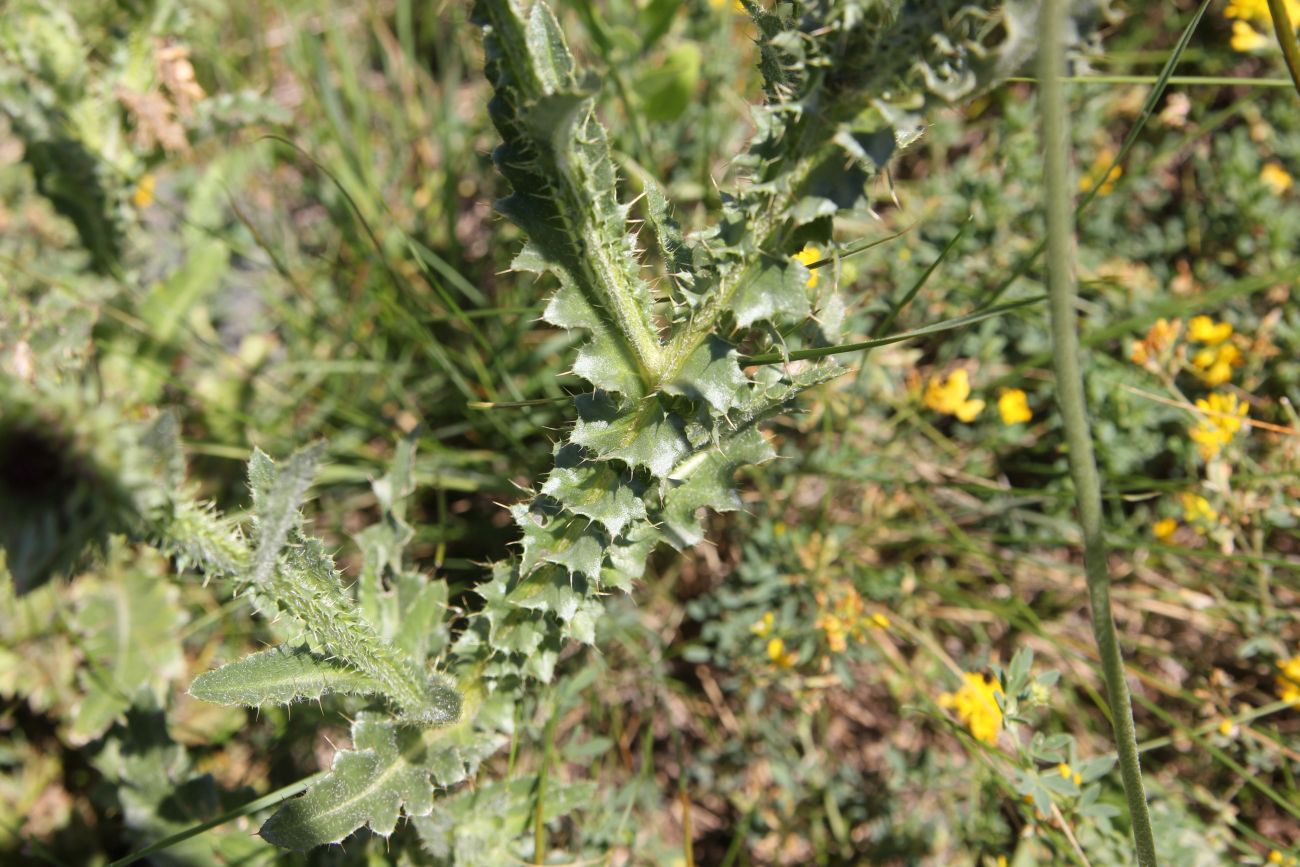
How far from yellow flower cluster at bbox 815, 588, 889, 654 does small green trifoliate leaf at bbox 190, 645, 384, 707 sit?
1280 mm

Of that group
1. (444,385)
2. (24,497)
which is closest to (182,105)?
(444,385)

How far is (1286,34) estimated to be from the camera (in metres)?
1.77

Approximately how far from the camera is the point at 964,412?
2.74m

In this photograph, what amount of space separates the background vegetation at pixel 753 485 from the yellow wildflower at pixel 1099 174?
0.05 metres

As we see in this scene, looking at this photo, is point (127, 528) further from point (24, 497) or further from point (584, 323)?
point (584, 323)

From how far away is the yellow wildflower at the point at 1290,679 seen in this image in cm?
237

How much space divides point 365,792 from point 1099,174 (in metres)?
3.05

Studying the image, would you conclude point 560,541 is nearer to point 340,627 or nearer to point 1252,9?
point 340,627

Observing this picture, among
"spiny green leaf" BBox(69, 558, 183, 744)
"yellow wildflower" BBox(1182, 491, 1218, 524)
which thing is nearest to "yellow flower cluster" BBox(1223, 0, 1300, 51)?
"yellow wildflower" BBox(1182, 491, 1218, 524)

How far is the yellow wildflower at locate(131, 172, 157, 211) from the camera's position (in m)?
2.94

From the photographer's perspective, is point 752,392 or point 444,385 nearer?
point 752,392

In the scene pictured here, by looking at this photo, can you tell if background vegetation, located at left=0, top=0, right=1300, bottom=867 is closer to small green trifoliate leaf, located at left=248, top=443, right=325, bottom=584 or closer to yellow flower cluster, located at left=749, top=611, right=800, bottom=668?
yellow flower cluster, located at left=749, top=611, right=800, bottom=668

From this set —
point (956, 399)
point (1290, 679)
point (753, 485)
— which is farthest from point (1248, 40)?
point (753, 485)

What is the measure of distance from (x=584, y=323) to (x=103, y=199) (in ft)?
7.16
